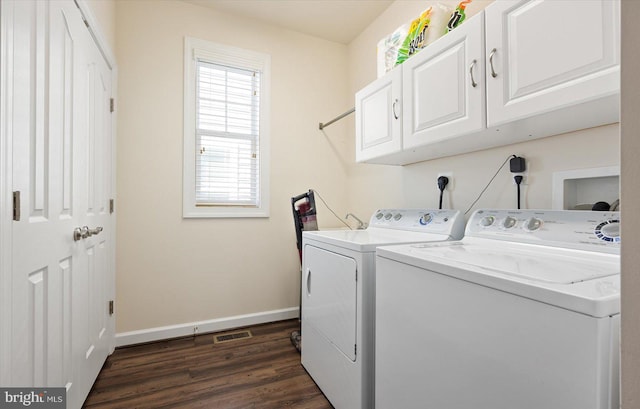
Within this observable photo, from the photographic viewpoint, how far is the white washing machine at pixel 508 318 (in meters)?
0.62

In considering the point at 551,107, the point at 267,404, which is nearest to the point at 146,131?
the point at 267,404

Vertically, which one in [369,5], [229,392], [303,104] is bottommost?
[229,392]

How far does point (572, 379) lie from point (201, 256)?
243 centimetres

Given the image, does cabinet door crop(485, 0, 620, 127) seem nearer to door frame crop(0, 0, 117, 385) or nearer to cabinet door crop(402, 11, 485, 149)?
cabinet door crop(402, 11, 485, 149)

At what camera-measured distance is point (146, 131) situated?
2352mm

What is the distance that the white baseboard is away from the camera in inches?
90.7

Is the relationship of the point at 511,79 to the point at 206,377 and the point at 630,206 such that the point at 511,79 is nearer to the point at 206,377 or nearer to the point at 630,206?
the point at 630,206

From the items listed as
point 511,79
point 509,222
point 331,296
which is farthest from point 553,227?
point 331,296

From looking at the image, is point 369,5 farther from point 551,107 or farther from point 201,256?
point 201,256

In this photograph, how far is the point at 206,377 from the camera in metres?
1.89

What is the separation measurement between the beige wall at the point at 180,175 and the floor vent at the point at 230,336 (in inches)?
6.9

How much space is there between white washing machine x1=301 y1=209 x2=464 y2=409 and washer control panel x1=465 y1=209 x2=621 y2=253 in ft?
0.71

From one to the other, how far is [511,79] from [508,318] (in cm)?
94

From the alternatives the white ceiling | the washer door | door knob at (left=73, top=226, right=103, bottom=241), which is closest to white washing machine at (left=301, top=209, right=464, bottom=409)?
the washer door
